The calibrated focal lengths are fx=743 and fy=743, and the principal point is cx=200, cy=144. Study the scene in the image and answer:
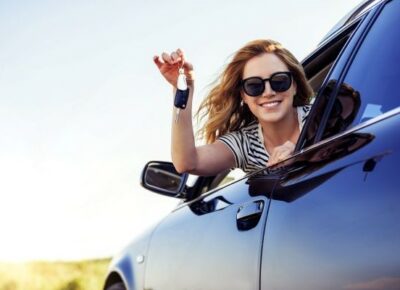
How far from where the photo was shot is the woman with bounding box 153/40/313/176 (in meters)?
2.69

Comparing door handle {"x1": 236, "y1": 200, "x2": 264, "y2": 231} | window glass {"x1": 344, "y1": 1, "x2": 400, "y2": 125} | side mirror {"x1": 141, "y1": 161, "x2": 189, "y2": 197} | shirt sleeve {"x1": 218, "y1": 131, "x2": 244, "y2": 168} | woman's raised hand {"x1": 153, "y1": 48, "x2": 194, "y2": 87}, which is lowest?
door handle {"x1": 236, "y1": 200, "x2": 264, "y2": 231}

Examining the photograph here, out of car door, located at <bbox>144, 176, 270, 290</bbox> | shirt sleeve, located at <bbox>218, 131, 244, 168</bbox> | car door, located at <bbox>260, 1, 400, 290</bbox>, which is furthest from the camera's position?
shirt sleeve, located at <bbox>218, 131, 244, 168</bbox>

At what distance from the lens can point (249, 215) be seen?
2.12m

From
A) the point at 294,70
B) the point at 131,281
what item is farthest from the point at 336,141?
the point at 131,281

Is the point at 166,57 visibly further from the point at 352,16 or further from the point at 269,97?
the point at 352,16

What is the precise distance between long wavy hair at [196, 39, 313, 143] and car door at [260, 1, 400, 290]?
661 millimetres

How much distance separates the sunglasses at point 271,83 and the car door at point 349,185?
0.51 metres

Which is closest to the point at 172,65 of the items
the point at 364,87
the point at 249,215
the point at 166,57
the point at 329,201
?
the point at 166,57

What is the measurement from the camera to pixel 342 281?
146 centimetres

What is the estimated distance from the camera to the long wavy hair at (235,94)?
A: 9.21ft

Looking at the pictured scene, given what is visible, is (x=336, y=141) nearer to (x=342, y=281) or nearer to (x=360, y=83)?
(x=360, y=83)

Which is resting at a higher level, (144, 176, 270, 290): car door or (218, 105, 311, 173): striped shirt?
(218, 105, 311, 173): striped shirt

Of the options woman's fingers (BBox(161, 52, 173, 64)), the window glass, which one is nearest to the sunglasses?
woman's fingers (BBox(161, 52, 173, 64))

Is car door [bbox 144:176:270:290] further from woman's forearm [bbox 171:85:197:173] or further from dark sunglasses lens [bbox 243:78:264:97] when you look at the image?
dark sunglasses lens [bbox 243:78:264:97]
